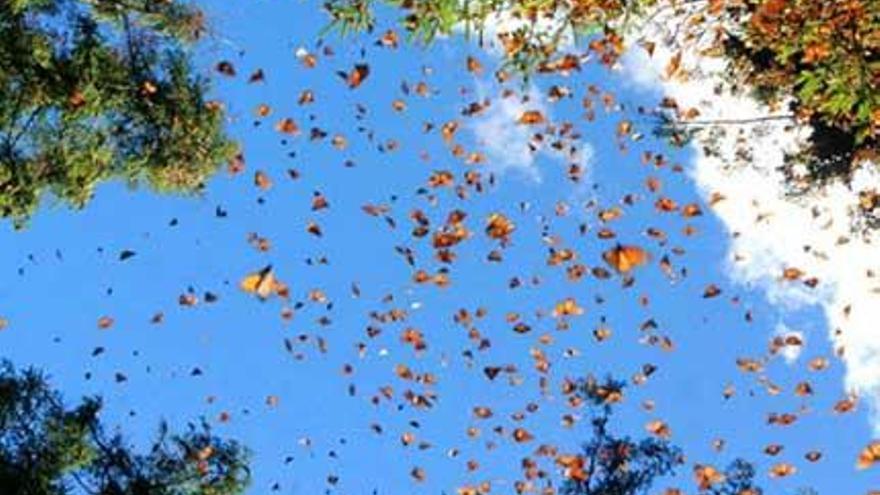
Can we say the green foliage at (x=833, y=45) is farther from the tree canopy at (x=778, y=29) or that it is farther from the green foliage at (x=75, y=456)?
the green foliage at (x=75, y=456)

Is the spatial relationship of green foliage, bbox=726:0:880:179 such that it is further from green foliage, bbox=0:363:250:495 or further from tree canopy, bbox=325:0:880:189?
green foliage, bbox=0:363:250:495

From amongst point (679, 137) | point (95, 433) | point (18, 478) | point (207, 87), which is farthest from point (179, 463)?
point (679, 137)

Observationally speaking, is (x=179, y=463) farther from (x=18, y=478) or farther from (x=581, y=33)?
(x=581, y=33)

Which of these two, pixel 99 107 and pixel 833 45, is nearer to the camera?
pixel 833 45

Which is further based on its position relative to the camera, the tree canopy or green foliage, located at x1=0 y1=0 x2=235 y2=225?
green foliage, located at x1=0 y1=0 x2=235 y2=225

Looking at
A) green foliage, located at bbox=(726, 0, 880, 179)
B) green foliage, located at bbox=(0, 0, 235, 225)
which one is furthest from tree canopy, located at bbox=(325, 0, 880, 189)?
green foliage, located at bbox=(0, 0, 235, 225)

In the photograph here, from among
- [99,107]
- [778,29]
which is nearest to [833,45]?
[778,29]

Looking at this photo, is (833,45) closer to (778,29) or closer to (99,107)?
(778,29)

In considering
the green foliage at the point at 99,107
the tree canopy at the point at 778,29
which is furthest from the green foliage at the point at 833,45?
the green foliage at the point at 99,107
